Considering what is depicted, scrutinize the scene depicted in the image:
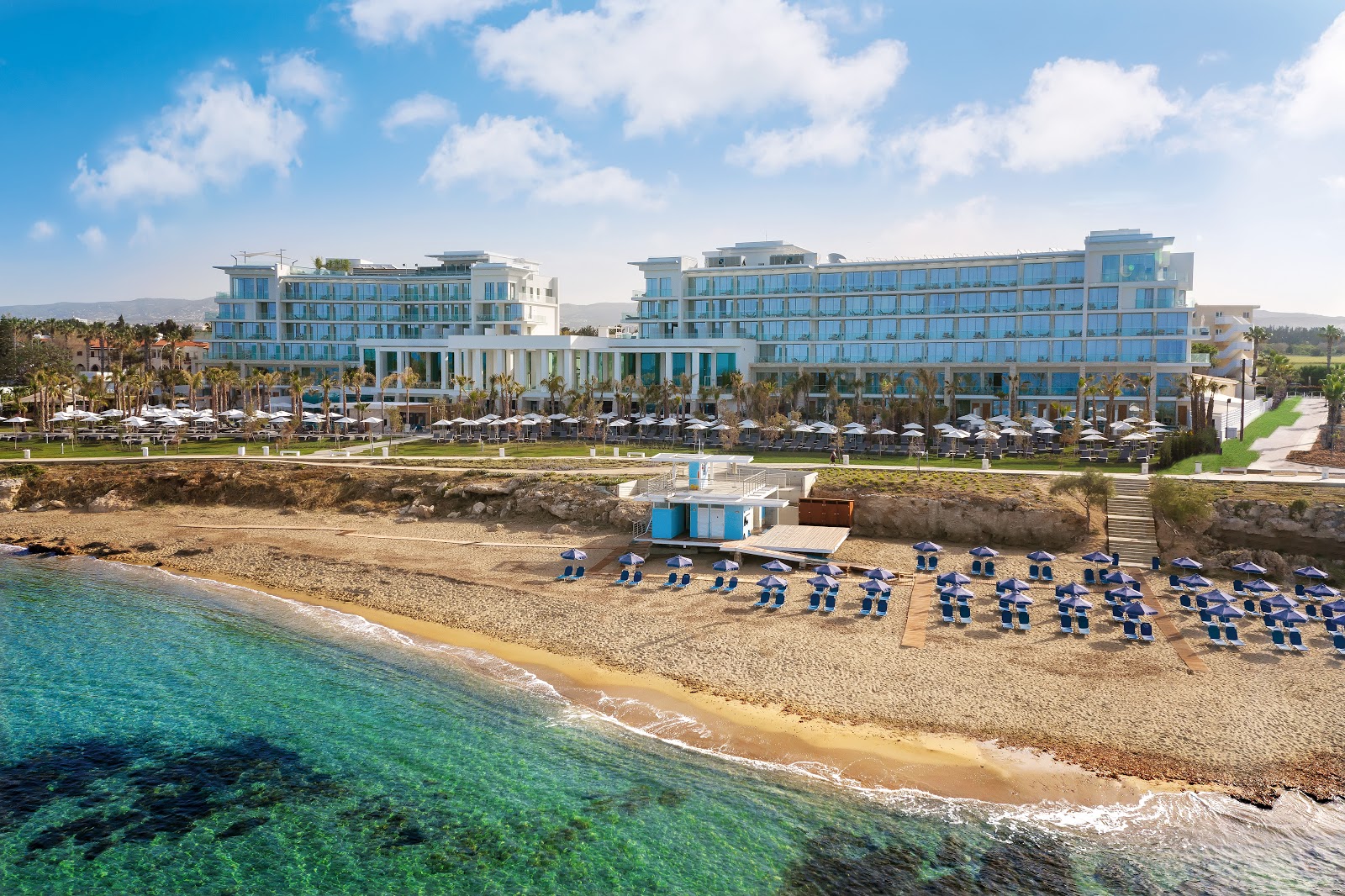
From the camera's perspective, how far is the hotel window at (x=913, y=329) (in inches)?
3305

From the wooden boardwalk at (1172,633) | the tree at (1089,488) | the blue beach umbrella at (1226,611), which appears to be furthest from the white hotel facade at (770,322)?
the blue beach umbrella at (1226,611)

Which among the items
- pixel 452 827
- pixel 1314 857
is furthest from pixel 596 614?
pixel 1314 857

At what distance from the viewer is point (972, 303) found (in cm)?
8219

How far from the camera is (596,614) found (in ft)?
116

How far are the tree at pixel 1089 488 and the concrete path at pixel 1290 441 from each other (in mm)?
14315

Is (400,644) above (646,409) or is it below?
below

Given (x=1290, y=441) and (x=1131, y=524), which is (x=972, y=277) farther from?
(x=1131, y=524)

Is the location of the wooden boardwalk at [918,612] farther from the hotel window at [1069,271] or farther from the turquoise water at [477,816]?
the hotel window at [1069,271]

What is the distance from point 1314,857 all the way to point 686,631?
18952 millimetres

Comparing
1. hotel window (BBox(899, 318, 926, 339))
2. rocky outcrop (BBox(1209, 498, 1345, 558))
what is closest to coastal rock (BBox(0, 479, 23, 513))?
rocky outcrop (BBox(1209, 498, 1345, 558))

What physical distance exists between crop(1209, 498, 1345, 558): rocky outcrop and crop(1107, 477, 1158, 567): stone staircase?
2.83 meters

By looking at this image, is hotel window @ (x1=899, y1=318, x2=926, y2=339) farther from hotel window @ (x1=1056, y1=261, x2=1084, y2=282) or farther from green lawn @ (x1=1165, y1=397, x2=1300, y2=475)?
green lawn @ (x1=1165, y1=397, x2=1300, y2=475)

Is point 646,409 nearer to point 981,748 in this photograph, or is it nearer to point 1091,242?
point 1091,242

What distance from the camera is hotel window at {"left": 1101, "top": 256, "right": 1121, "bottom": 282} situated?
250ft
